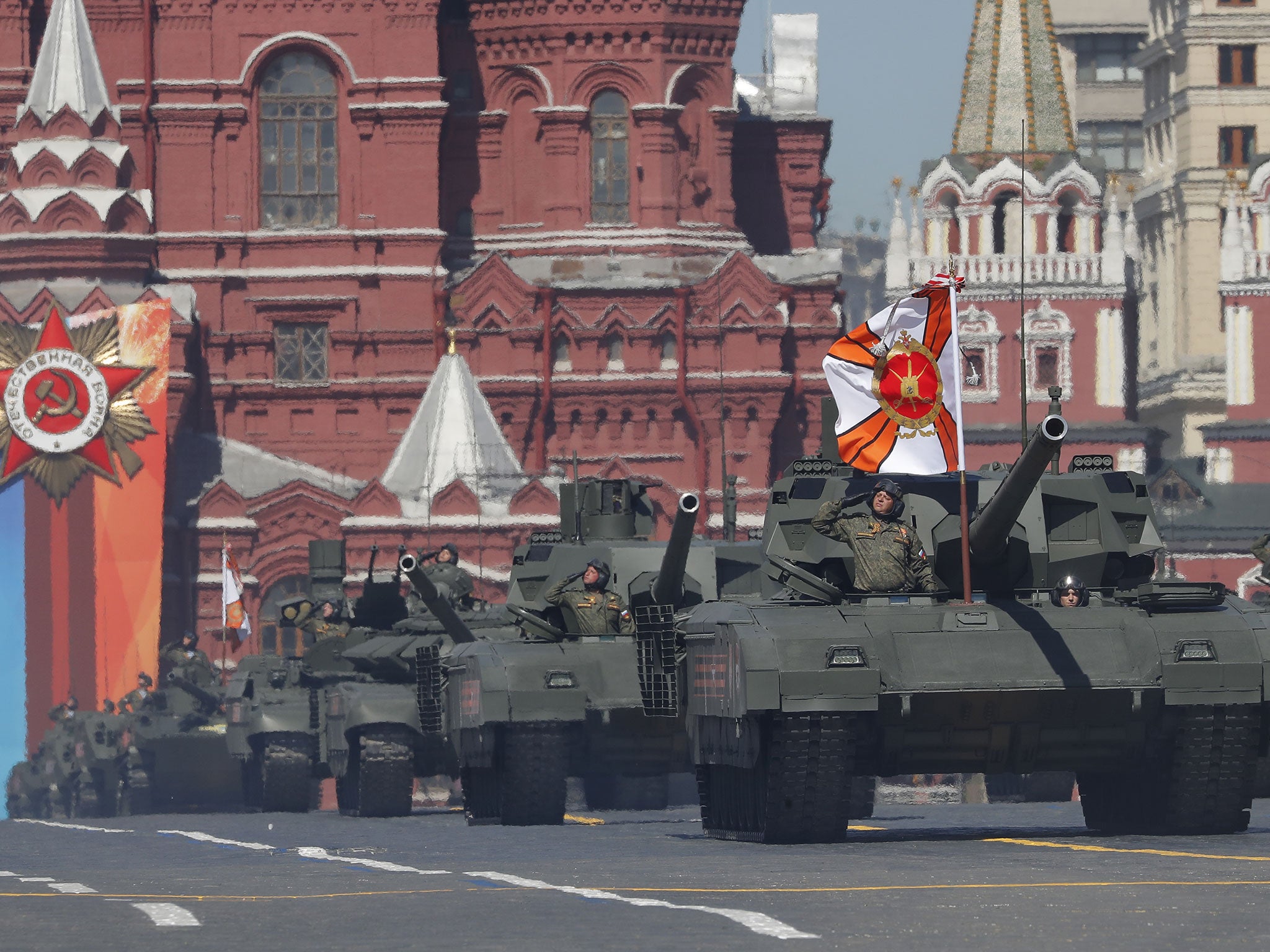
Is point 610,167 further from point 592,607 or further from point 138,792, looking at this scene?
point 592,607

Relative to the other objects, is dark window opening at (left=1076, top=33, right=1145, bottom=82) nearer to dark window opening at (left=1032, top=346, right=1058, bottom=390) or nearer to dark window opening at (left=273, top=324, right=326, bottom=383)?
dark window opening at (left=1032, top=346, right=1058, bottom=390)

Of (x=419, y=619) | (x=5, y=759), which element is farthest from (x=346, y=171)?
(x=419, y=619)

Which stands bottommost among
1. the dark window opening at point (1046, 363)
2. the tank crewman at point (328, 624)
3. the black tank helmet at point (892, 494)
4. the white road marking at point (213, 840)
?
the white road marking at point (213, 840)

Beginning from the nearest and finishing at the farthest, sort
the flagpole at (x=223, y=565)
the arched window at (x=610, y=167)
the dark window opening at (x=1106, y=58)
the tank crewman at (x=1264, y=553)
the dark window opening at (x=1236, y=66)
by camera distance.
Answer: the tank crewman at (x=1264, y=553), the flagpole at (x=223, y=565), the arched window at (x=610, y=167), the dark window opening at (x=1236, y=66), the dark window opening at (x=1106, y=58)

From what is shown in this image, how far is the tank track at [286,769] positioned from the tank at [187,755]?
5.17 metres

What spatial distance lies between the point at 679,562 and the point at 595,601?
2263 millimetres

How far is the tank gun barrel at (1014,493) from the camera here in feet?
57.2

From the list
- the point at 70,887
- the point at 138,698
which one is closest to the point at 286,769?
the point at 138,698

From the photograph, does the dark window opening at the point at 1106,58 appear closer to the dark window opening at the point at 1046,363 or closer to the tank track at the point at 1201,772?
the dark window opening at the point at 1046,363

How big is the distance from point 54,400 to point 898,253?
101ft

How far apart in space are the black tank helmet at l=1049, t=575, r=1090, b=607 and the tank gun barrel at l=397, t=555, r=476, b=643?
24.9ft

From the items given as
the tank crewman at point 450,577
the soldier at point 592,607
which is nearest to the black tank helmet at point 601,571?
the soldier at point 592,607

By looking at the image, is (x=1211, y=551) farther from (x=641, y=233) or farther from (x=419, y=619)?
(x=419, y=619)

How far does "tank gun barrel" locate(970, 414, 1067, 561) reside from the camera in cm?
1742
